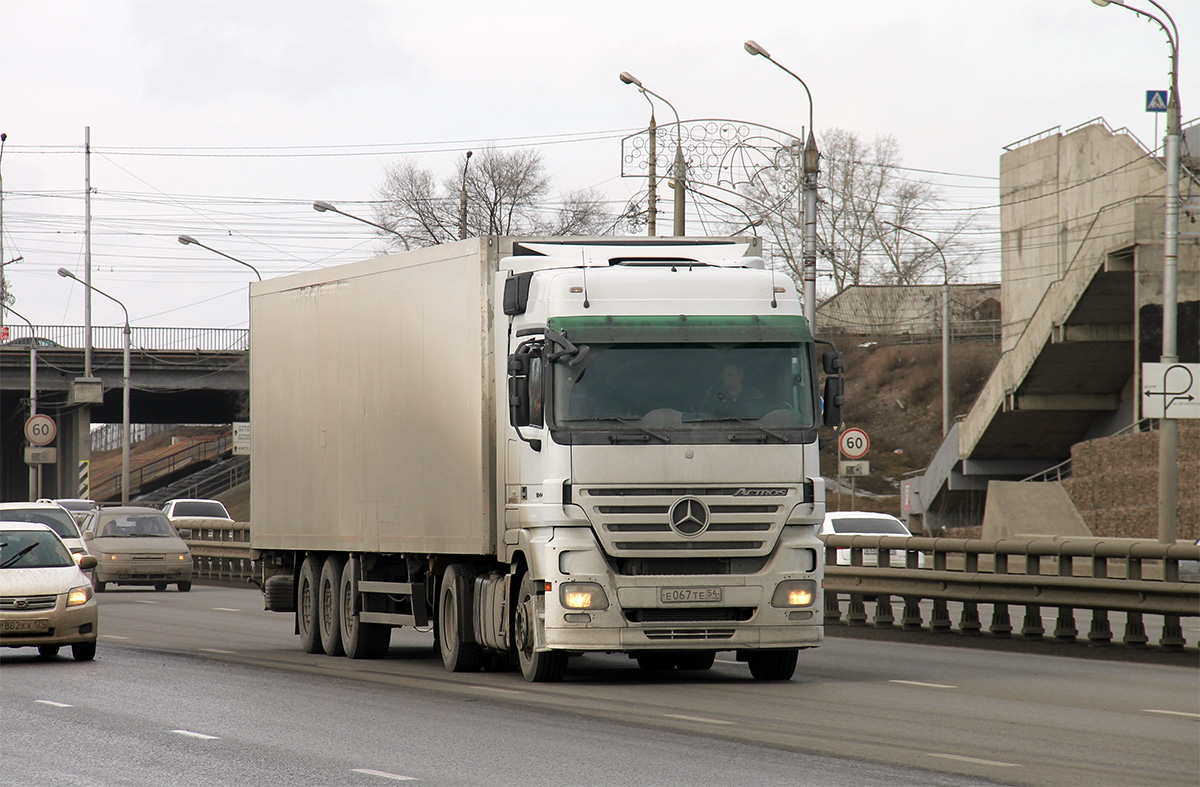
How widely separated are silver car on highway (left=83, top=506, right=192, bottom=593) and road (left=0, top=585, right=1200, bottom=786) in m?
16.0

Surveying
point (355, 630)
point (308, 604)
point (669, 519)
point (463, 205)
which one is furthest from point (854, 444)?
point (463, 205)

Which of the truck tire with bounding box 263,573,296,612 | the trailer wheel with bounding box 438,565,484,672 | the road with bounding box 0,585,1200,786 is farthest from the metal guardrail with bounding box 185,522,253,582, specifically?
the trailer wheel with bounding box 438,565,484,672

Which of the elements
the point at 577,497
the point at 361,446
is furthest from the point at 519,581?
the point at 361,446

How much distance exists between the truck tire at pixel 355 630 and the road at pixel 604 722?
192 mm

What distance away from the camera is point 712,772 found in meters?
9.54

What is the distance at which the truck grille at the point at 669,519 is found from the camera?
1397cm

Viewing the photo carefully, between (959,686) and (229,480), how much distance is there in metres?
85.3

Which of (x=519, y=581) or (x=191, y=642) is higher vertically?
(x=519, y=581)

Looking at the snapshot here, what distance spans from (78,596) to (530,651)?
17.9 ft

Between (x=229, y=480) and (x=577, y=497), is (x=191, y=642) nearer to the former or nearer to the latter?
(x=577, y=497)

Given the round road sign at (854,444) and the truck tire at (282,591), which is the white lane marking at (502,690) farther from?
the round road sign at (854,444)

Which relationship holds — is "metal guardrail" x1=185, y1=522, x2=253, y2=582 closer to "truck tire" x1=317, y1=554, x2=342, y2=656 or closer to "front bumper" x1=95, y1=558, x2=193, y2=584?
"front bumper" x1=95, y1=558, x2=193, y2=584

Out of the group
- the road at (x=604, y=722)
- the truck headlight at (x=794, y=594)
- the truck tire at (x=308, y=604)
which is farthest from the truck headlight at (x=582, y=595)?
the truck tire at (x=308, y=604)

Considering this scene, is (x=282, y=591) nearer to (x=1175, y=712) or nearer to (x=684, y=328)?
(x=684, y=328)
